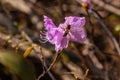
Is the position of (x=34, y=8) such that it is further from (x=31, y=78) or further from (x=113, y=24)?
(x=31, y=78)

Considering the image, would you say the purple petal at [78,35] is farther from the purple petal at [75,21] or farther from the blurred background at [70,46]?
the blurred background at [70,46]

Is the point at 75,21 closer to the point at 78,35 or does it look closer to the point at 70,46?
the point at 78,35

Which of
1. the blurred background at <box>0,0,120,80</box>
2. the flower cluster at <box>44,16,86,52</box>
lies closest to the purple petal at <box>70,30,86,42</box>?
the flower cluster at <box>44,16,86,52</box>

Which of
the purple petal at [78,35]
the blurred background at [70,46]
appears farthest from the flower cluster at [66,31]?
the blurred background at [70,46]

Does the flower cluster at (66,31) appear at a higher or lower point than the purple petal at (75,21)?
lower

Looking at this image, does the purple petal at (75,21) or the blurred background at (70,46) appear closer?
the purple petal at (75,21)

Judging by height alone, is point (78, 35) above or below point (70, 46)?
above

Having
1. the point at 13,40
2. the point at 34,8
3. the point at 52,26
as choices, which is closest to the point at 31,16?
the point at 34,8

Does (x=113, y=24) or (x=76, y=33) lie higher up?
(x=76, y=33)

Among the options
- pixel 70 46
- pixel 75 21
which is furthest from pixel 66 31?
pixel 70 46
